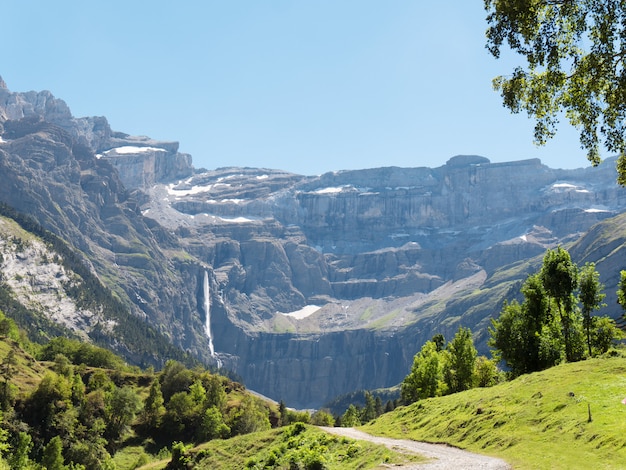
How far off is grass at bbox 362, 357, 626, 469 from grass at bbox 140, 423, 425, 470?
598 centimetres

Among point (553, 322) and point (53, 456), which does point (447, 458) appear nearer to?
point (553, 322)

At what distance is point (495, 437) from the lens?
128 feet

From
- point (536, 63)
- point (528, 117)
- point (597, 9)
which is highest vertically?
point (597, 9)

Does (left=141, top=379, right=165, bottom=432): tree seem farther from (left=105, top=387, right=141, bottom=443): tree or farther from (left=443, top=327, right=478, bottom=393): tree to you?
(left=443, top=327, right=478, bottom=393): tree

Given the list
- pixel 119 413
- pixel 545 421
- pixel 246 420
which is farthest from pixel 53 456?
pixel 545 421

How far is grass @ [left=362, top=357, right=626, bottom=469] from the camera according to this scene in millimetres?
30328

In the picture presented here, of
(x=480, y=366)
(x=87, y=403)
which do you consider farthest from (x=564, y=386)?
(x=87, y=403)

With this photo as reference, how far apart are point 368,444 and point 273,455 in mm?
11004

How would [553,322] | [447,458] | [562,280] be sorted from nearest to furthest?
[447,458]
[562,280]
[553,322]

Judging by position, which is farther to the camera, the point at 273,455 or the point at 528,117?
the point at 273,455

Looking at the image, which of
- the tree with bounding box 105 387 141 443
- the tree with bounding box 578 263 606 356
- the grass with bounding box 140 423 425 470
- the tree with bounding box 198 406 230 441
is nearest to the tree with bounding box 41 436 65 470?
the tree with bounding box 105 387 141 443

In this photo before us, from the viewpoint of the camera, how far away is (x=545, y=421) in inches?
1478

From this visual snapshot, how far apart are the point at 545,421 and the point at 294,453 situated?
2124cm

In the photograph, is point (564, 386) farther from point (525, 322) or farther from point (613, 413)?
point (525, 322)
